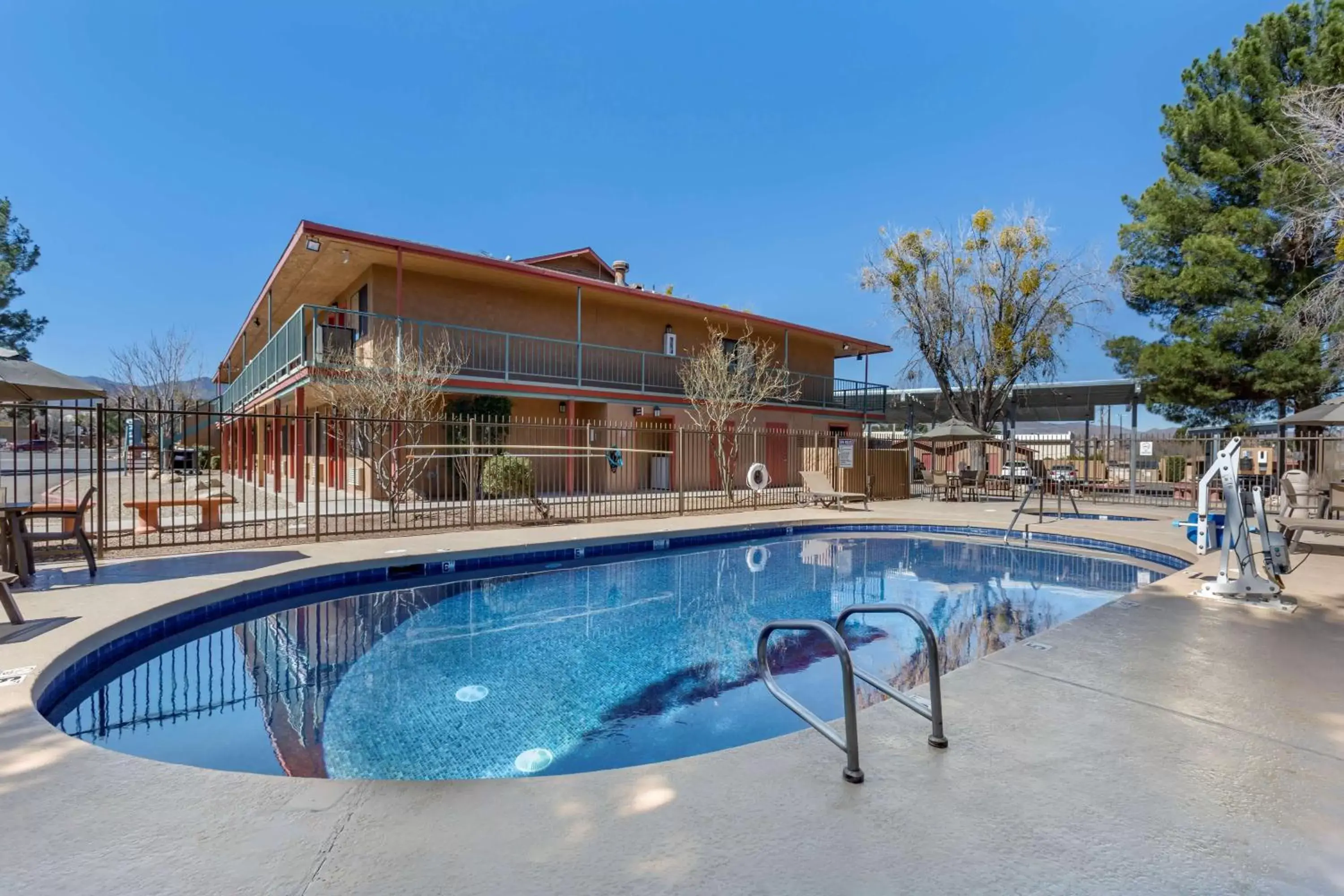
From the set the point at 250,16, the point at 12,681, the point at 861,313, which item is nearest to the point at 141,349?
the point at 250,16

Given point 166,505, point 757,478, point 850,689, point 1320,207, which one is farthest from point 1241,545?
point 166,505

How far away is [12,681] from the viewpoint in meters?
3.57

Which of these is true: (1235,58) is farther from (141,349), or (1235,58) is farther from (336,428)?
(141,349)

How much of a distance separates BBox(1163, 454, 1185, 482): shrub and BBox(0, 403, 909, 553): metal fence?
10.7 m

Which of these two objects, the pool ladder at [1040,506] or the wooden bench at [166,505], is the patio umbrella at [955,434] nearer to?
the pool ladder at [1040,506]

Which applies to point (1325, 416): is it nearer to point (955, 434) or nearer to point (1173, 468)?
point (955, 434)

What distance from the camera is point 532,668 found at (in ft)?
17.6

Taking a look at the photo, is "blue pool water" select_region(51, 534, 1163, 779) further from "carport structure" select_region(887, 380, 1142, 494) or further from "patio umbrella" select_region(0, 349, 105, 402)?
"carport structure" select_region(887, 380, 1142, 494)

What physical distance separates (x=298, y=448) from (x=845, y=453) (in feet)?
42.9

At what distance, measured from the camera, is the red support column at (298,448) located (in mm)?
12433

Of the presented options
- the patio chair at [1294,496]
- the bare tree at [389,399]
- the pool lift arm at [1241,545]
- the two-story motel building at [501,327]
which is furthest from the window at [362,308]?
the patio chair at [1294,496]

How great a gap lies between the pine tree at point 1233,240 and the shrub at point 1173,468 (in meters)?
3.33

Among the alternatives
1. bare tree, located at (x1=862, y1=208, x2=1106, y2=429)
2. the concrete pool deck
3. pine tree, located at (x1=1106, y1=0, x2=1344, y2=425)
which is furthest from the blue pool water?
bare tree, located at (x1=862, y1=208, x2=1106, y2=429)

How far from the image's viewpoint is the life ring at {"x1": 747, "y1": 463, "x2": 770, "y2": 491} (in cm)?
1482
